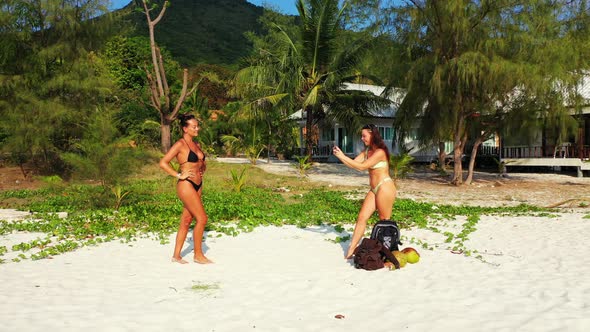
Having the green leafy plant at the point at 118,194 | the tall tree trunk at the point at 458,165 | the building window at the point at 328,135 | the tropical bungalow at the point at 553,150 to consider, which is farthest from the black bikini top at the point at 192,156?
the building window at the point at 328,135

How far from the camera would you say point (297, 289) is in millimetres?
5184

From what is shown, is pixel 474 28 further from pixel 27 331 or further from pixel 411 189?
pixel 27 331

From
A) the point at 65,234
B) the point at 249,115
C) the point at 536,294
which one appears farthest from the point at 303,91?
the point at 536,294

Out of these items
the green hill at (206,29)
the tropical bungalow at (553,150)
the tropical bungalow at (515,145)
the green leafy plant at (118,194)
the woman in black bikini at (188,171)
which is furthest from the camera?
the green hill at (206,29)

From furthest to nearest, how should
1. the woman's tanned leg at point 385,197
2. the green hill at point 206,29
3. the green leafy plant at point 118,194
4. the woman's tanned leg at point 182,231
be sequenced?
the green hill at point 206,29
the green leafy plant at point 118,194
the woman's tanned leg at point 182,231
the woman's tanned leg at point 385,197

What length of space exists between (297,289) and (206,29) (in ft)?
329

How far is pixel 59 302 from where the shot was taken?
459 cm

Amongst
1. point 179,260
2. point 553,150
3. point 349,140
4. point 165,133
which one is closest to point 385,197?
point 179,260

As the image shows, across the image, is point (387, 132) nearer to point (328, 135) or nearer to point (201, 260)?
point (328, 135)

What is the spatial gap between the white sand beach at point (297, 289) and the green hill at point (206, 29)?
153ft

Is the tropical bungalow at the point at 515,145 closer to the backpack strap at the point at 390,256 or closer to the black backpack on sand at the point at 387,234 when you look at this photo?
the black backpack on sand at the point at 387,234

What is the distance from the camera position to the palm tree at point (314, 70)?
22578 mm

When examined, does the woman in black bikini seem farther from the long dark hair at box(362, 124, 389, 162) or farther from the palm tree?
the palm tree

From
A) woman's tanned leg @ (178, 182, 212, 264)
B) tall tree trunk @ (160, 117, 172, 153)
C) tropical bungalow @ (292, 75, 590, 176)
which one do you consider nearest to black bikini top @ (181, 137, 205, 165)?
woman's tanned leg @ (178, 182, 212, 264)
